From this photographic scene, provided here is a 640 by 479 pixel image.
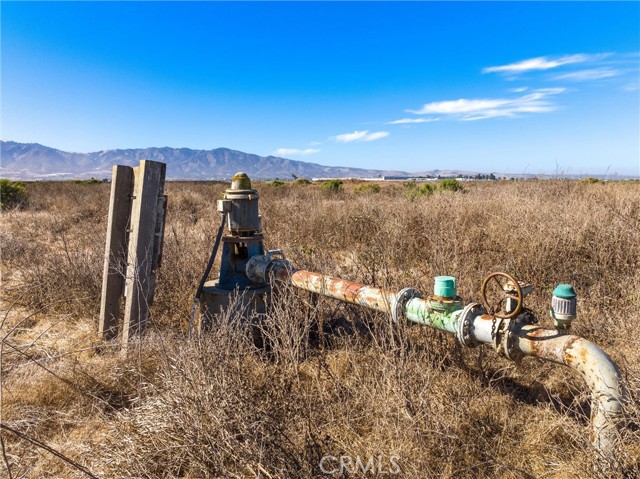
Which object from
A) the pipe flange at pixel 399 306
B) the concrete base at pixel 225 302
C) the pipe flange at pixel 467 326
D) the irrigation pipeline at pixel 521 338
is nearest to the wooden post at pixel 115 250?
the concrete base at pixel 225 302

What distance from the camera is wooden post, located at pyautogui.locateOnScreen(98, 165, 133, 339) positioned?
3.49 meters

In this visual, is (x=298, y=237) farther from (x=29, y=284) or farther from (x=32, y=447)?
(x=32, y=447)

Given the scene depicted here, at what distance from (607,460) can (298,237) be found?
5.96m

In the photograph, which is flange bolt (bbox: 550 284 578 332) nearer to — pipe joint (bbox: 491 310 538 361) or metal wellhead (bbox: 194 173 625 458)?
metal wellhead (bbox: 194 173 625 458)

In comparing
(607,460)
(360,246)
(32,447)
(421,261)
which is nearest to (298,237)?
(360,246)

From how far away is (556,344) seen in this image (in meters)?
1.87

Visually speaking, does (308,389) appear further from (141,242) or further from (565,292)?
(141,242)

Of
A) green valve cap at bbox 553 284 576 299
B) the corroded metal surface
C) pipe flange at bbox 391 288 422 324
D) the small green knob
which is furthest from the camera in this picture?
the small green knob

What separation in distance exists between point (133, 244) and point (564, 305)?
3122 millimetres

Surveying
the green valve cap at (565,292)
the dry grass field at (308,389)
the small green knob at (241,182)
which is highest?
the small green knob at (241,182)

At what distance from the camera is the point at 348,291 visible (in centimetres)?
269

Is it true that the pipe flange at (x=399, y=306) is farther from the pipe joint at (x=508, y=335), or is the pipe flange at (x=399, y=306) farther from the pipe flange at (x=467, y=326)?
the pipe joint at (x=508, y=335)

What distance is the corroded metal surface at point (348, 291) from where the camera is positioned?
2503mm

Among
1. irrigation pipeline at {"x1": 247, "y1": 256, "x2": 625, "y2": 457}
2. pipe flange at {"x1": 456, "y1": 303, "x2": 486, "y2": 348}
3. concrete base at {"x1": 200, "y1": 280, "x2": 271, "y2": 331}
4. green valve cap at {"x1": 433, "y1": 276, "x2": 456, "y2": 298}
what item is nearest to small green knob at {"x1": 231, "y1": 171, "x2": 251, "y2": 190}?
concrete base at {"x1": 200, "y1": 280, "x2": 271, "y2": 331}
